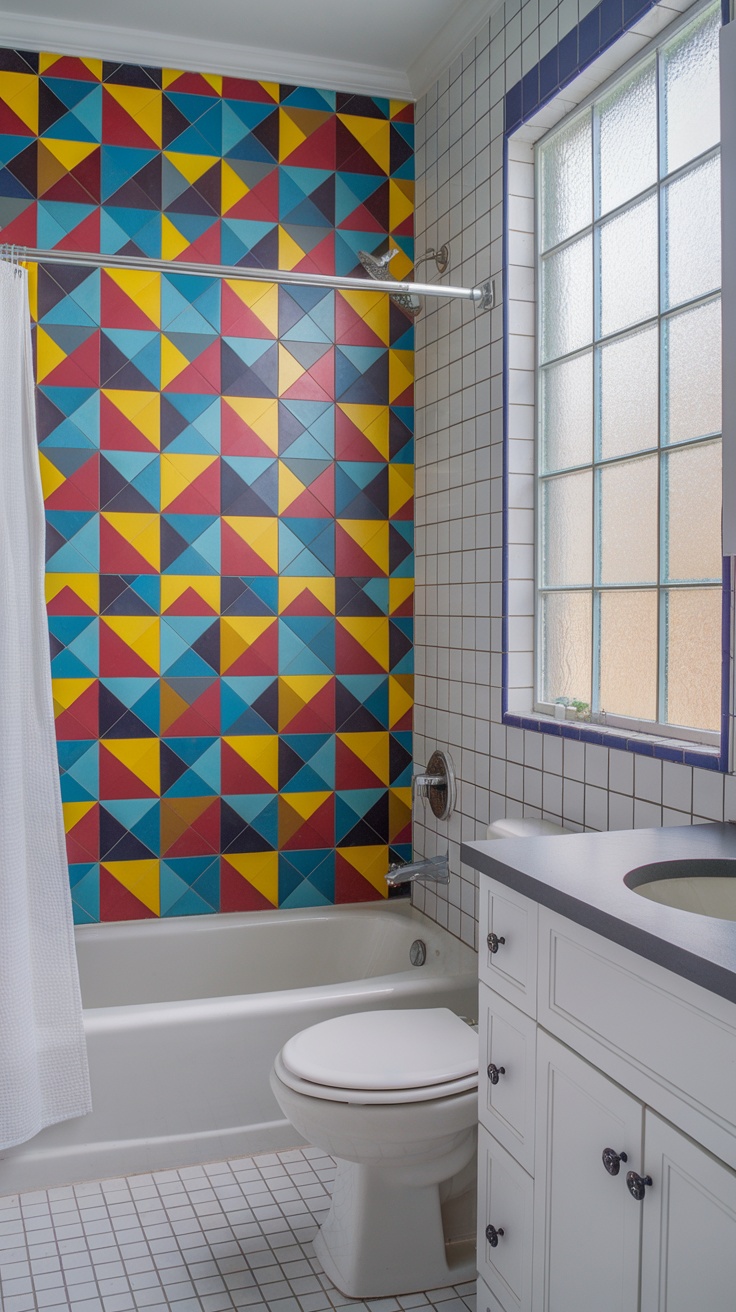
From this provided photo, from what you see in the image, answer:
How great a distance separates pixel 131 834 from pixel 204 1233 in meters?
1.07

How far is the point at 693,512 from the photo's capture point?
1832 mm

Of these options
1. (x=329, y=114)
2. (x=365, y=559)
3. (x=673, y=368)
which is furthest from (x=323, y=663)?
(x=329, y=114)

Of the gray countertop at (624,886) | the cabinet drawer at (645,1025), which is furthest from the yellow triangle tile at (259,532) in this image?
the cabinet drawer at (645,1025)

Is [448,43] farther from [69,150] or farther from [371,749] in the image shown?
[371,749]

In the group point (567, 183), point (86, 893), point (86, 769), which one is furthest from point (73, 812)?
point (567, 183)

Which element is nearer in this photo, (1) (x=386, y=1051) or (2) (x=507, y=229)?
(1) (x=386, y=1051)

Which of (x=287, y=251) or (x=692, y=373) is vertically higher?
(x=287, y=251)

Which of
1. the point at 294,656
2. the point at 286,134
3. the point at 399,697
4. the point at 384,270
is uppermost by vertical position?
the point at 286,134

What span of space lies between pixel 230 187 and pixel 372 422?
29.7 inches

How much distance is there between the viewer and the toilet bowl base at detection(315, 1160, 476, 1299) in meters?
1.84

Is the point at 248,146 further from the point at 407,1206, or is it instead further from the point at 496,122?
the point at 407,1206

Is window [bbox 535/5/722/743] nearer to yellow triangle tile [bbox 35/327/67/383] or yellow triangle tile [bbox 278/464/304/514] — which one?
yellow triangle tile [bbox 278/464/304/514]

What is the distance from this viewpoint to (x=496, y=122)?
8.00 feet

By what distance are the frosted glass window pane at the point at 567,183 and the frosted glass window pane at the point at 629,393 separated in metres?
0.35
